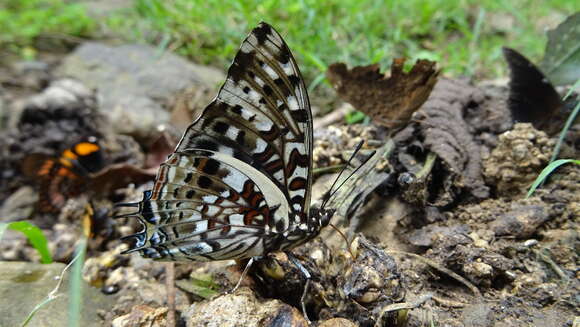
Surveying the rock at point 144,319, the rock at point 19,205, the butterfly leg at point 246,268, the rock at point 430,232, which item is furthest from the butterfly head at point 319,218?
the rock at point 19,205

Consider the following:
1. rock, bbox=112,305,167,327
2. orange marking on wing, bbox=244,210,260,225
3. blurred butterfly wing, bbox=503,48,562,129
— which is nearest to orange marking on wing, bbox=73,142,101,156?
rock, bbox=112,305,167,327

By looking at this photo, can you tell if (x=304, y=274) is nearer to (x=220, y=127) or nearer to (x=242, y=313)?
(x=242, y=313)

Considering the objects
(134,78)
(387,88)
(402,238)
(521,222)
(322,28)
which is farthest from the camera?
(134,78)

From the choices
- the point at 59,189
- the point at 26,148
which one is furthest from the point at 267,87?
the point at 26,148

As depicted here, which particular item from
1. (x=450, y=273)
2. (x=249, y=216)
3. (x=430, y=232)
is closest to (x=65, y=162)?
(x=249, y=216)

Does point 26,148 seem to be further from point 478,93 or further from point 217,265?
point 478,93

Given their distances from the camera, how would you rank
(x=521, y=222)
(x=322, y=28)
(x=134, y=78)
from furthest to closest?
(x=134, y=78), (x=322, y=28), (x=521, y=222)
